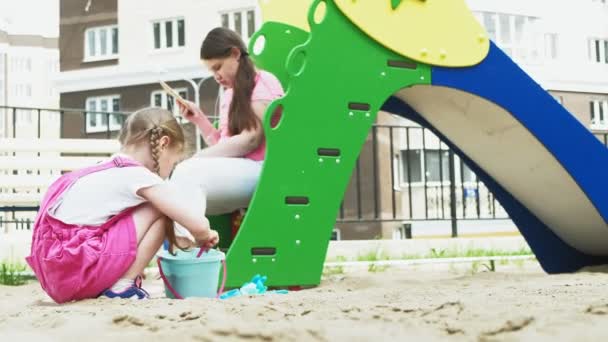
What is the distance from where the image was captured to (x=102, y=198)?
5.65ft

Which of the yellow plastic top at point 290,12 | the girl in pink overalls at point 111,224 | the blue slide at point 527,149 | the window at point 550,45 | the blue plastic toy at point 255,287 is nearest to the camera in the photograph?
the girl in pink overalls at point 111,224

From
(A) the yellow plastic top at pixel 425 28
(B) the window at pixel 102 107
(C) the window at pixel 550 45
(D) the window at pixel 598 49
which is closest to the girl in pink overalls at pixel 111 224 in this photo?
(A) the yellow plastic top at pixel 425 28

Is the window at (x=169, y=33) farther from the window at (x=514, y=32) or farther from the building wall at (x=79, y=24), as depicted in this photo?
the window at (x=514, y=32)

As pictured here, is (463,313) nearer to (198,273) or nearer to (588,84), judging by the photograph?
(198,273)

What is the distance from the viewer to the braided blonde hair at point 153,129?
178 cm

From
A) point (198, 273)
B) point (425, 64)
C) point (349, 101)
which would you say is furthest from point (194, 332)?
point (425, 64)

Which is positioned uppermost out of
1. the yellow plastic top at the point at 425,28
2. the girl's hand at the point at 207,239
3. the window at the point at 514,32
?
the window at the point at 514,32

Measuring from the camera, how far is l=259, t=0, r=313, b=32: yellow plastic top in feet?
9.18

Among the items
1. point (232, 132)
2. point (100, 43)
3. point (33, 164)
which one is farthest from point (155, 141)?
point (100, 43)

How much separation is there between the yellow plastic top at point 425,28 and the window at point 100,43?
13.2 m

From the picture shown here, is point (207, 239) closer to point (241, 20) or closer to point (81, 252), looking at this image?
point (81, 252)

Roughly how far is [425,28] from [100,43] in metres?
13.5

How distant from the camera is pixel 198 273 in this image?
5.87ft

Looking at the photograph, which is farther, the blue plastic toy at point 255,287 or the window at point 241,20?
the window at point 241,20
